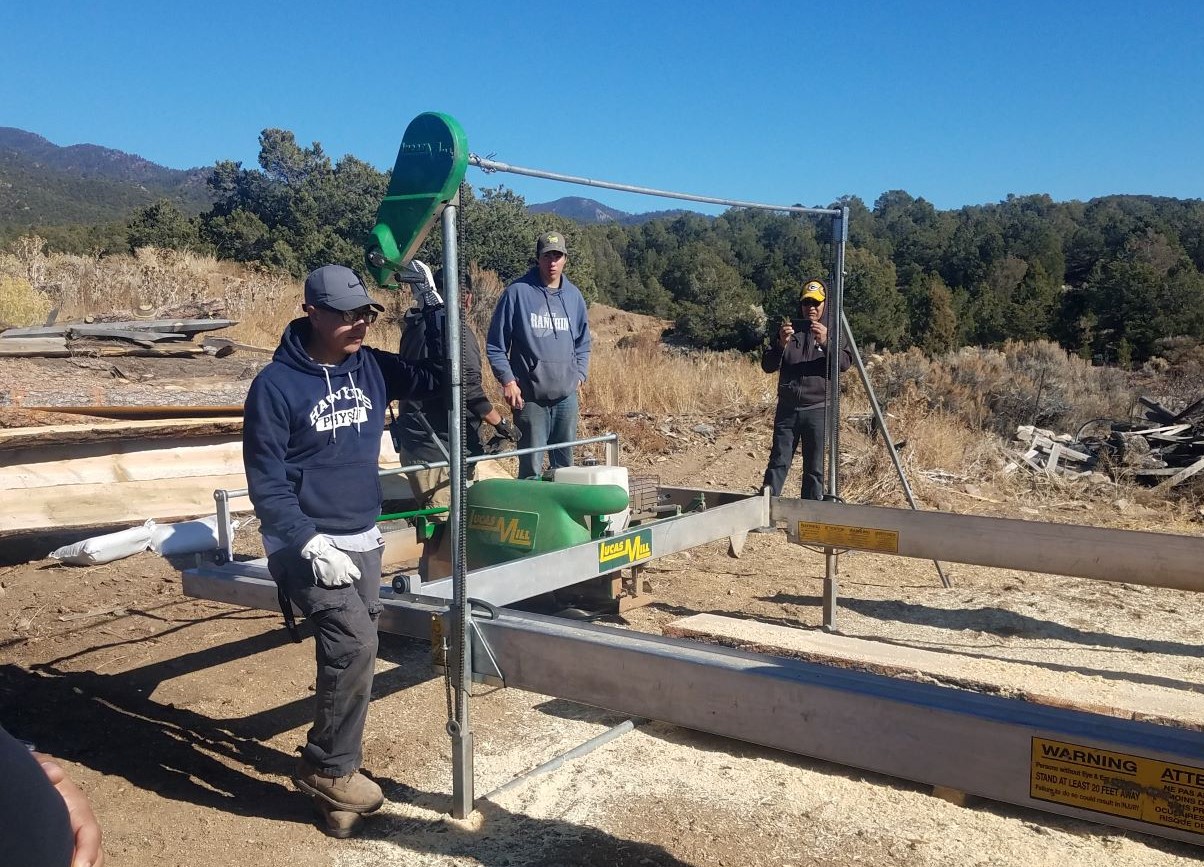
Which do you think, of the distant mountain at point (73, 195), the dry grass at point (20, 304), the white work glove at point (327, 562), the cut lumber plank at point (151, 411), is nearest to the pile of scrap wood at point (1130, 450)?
the cut lumber plank at point (151, 411)

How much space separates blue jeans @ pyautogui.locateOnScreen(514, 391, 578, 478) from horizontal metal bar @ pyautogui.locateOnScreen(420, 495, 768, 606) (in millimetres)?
1282

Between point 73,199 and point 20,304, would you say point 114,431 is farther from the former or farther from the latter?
point 73,199

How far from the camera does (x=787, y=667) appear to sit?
2.68 m

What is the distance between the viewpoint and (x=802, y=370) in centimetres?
782

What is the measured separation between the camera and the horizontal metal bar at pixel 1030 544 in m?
4.66

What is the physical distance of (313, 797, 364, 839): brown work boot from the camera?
3.45 metres

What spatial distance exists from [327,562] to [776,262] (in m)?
40.8

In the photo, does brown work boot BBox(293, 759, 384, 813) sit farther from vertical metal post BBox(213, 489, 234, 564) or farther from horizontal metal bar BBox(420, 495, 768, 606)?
vertical metal post BBox(213, 489, 234, 564)

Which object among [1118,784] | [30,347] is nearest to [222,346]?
[30,347]

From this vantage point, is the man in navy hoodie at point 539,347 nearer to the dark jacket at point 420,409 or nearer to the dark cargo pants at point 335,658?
the dark jacket at point 420,409

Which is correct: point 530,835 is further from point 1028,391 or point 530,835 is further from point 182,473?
point 1028,391

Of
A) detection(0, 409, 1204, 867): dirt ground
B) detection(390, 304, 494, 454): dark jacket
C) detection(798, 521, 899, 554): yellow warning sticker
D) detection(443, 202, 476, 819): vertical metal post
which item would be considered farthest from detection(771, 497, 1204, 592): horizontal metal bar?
detection(443, 202, 476, 819): vertical metal post

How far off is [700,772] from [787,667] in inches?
57.5

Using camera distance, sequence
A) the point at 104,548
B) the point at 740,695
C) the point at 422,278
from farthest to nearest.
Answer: the point at 104,548
the point at 422,278
the point at 740,695
